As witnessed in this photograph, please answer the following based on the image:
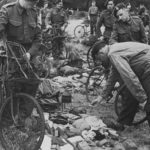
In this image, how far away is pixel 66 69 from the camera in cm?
1273

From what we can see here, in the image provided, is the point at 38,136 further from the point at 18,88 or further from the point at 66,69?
the point at 66,69

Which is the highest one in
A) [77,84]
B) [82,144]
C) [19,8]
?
[19,8]

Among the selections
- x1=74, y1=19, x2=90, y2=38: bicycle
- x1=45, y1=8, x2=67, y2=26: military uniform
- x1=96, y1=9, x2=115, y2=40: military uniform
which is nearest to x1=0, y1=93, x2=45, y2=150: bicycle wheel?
x1=96, y1=9, x2=115, y2=40: military uniform

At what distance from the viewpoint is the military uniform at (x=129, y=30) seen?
8913 millimetres

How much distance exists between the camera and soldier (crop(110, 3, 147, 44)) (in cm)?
880

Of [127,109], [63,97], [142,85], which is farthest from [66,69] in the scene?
[142,85]

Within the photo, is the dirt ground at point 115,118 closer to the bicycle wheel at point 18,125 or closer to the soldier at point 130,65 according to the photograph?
the soldier at point 130,65

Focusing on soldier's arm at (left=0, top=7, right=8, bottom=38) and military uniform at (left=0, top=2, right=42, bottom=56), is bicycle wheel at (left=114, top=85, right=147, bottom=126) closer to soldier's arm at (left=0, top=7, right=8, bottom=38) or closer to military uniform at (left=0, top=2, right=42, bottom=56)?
military uniform at (left=0, top=2, right=42, bottom=56)

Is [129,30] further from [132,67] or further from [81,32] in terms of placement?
[81,32]

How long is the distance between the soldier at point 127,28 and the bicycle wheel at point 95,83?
866 mm

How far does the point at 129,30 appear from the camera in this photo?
352 inches

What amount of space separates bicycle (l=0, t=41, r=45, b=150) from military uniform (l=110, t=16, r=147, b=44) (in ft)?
10.5

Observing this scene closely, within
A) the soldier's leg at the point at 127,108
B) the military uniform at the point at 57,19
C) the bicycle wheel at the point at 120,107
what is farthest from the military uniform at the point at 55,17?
the soldier's leg at the point at 127,108

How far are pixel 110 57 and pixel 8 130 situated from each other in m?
1.82
